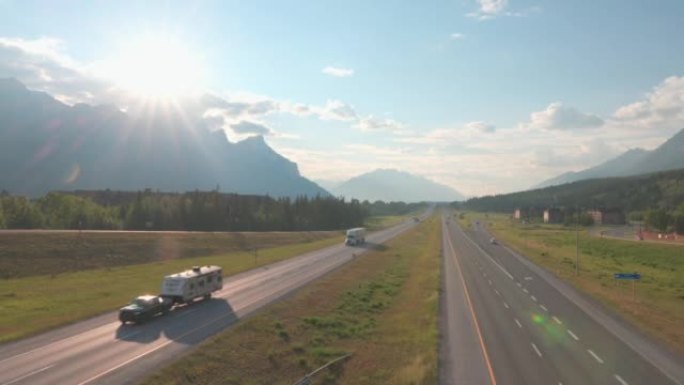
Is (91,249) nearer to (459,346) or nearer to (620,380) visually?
(459,346)

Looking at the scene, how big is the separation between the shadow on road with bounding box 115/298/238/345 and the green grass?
19.4 ft

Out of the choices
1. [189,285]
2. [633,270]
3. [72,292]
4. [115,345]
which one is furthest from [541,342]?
[633,270]

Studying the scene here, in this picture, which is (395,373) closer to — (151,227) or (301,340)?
(301,340)

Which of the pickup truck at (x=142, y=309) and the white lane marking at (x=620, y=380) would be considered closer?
the white lane marking at (x=620, y=380)

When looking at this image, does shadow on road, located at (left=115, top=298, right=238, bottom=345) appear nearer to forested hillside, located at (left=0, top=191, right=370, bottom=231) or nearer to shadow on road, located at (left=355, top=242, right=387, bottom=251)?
shadow on road, located at (left=355, top=242, right=387, bottom=251)

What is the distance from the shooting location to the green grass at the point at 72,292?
42.5 meters

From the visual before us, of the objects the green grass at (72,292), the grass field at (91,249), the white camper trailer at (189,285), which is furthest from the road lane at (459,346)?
the grass field at (91,249)

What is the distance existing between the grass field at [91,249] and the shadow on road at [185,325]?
34.6m

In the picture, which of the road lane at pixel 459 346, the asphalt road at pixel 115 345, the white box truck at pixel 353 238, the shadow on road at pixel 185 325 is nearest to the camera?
the asphalt road at pixel 115 345

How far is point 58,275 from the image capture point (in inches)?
2795

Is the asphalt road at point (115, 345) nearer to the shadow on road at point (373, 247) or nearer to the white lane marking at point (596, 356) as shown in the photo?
the white lane marking at point (596, 356)

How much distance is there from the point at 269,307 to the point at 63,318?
16809 mm

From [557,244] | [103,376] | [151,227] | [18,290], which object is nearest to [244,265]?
[18,290]

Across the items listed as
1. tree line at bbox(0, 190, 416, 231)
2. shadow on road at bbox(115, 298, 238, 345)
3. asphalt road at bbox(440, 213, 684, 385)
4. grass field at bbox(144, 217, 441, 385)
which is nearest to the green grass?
shadow on road at bbox(115, 298, 238, 345)
